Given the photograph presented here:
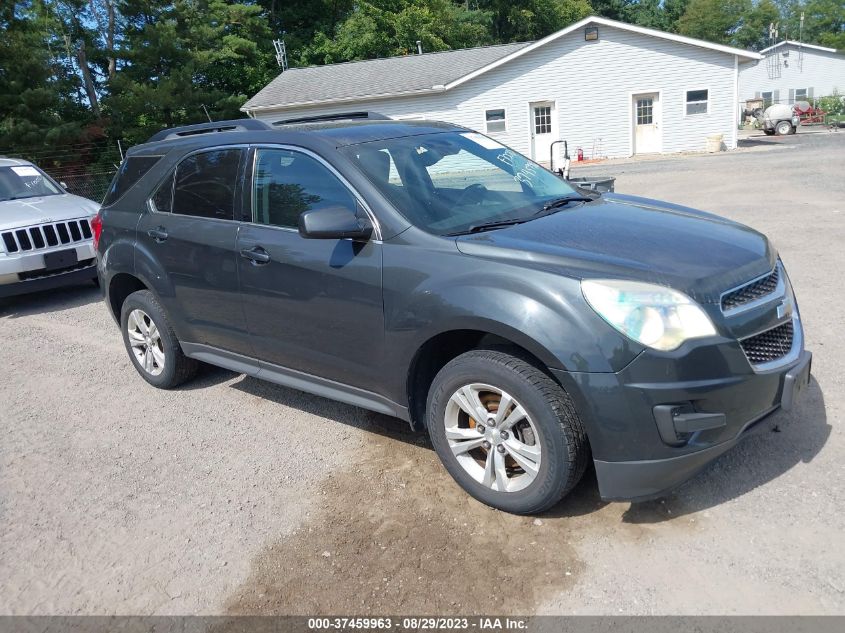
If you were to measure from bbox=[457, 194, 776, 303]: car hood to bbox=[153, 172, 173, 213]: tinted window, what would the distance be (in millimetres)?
2492

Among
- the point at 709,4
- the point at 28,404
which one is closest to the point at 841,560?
the point at 28,404

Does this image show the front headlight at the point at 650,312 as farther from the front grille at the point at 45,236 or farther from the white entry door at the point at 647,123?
the white entry door at the point at 647,123

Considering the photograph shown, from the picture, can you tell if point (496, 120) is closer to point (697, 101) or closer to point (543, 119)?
point (543, 119)

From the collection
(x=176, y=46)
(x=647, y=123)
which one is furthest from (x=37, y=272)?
(x=176, y=46)

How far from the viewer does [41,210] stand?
337 inches

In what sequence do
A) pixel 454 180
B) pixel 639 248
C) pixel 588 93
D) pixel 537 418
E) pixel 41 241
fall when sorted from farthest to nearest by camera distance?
pixel 588 93 → pixel 41 241 → pixel 454 180 → pixel 639 248 → pixel 537 418

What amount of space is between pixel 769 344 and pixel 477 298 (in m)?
1.32

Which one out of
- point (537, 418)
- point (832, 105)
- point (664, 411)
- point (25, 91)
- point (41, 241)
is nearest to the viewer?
point (664, 411)

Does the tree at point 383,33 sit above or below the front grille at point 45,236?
above

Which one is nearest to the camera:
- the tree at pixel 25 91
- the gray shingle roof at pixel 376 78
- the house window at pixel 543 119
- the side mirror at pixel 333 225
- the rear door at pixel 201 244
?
the side mirror at pixel 333 225

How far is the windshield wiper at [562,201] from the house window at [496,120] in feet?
77.0

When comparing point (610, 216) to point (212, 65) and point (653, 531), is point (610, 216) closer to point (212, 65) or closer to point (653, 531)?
point (653, 531)

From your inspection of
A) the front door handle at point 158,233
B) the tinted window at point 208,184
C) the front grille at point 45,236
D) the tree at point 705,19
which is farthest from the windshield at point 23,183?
the tree at point 705,19

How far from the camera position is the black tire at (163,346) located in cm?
511
